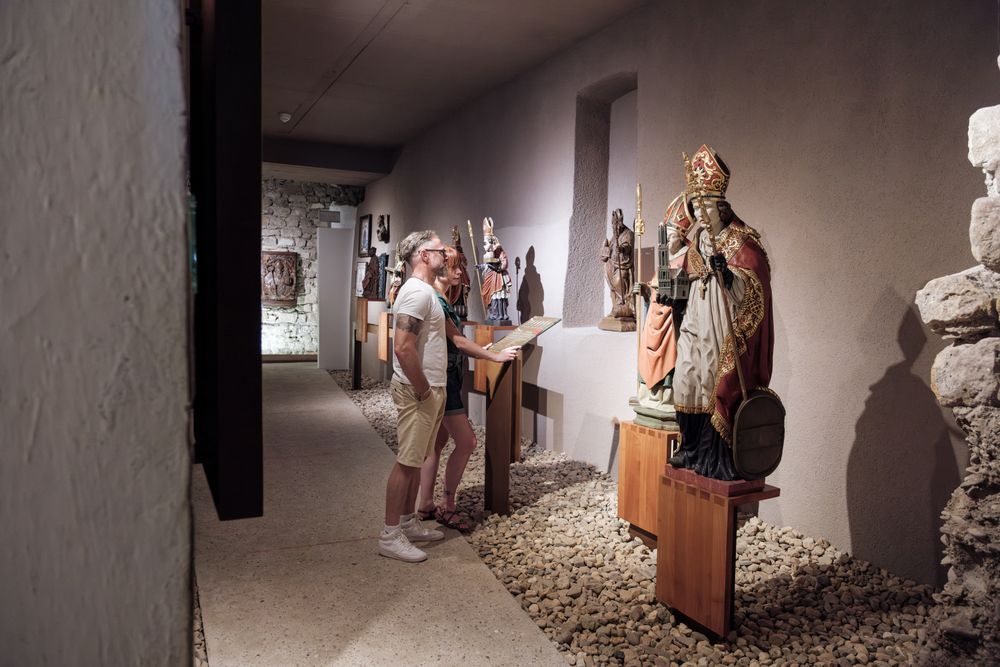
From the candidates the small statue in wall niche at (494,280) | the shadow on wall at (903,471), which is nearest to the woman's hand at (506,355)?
the shadow on wall at (903,471)

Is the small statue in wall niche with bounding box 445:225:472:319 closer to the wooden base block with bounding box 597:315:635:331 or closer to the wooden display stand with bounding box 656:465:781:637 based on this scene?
the wooden base block with bounding box 597:315:635:331

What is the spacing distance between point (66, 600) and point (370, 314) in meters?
9.09

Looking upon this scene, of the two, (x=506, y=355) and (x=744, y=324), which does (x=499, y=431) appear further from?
(x=744, y=324)

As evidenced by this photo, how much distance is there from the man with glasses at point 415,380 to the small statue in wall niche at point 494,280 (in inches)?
118

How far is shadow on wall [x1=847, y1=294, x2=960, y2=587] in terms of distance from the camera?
125 inches

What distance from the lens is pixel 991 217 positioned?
200cm

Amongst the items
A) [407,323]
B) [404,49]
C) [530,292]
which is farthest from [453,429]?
[404,49]

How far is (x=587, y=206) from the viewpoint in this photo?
6145 mm

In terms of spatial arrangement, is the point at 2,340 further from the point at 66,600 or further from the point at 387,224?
the point at 387,224

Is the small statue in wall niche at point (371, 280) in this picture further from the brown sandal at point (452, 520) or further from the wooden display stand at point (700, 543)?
the wooden display stand at point (700, 543)

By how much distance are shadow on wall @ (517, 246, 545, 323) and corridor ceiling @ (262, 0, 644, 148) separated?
74.7 inches

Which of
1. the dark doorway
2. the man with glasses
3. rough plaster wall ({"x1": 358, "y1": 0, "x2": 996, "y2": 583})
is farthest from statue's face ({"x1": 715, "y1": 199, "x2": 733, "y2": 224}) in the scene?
the dark doorway

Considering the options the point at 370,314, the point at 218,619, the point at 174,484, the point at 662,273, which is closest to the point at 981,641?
the point at 662,273

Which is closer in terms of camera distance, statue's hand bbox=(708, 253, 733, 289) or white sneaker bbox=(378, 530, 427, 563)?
statue's hand bbox=(708, 253, 733, 289)
